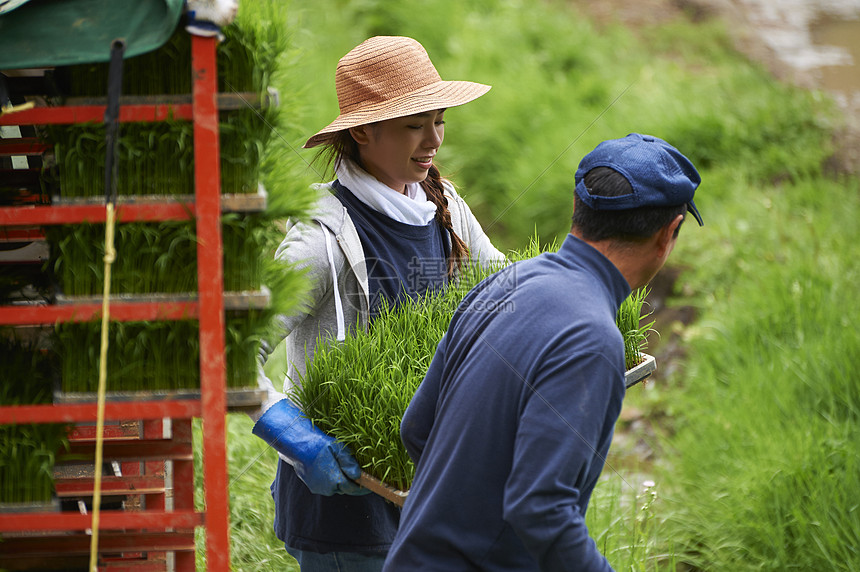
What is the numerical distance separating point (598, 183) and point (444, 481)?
647mm

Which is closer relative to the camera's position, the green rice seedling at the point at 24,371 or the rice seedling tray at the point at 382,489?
the green rice seedling at the point at 24,371

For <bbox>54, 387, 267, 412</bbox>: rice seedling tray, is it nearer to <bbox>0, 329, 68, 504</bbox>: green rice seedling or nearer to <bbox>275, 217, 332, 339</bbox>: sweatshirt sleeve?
<bbox>0, 329, 68, 504</bbox>: green rice seedling

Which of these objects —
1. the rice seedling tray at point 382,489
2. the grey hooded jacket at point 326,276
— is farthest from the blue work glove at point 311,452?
the grey hooded jacket at point 326,276

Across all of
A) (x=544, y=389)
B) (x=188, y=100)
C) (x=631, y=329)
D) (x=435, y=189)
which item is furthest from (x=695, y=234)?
(x=188, y=100)

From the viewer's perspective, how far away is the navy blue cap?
5.22ft

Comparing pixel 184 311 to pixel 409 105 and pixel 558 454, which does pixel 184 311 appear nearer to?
pixel 558 454

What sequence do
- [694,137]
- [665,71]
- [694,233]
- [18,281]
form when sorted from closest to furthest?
[18,281] < [694,233] < [694,137] < [665,71]

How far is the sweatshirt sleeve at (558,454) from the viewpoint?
4.66ft

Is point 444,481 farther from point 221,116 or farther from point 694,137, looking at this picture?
point 694,137

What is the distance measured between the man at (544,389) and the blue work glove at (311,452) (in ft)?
1.31

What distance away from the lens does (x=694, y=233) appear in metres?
5.63

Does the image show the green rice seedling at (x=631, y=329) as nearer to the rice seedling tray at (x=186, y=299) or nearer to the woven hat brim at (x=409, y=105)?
the woven hat brim at (x=409, y=105)

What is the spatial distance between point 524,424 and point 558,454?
0.08 meters

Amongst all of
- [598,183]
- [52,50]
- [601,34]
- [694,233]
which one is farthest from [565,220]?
[52,50]
